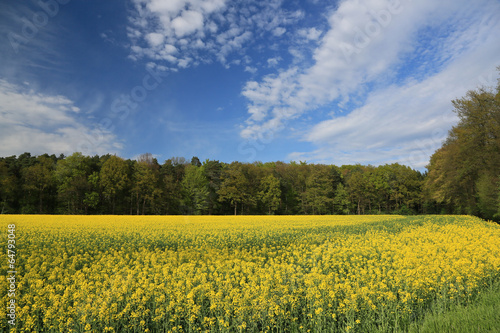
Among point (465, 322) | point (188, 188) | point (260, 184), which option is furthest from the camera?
point (260, 184)

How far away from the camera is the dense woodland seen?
3384 cm

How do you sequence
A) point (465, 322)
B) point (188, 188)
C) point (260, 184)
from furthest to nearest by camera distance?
1. point (260, 184)
2. point (188, 188)
3. point (465, 322)

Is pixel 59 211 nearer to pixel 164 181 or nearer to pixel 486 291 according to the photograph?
pixel 164 181

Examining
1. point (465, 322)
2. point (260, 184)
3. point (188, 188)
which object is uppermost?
point (260, 184)

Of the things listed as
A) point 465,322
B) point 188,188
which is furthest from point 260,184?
point 465,322

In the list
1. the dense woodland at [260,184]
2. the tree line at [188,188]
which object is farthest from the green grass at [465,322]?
the tree line at [188,188]

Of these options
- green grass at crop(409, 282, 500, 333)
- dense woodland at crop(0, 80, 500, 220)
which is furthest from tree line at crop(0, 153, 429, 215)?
green grass at crop(409, 282, 500, 333)

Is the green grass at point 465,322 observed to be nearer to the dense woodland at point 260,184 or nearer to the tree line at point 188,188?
the dense woodland at point 260,184

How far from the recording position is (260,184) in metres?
64.4

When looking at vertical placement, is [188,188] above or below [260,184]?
below

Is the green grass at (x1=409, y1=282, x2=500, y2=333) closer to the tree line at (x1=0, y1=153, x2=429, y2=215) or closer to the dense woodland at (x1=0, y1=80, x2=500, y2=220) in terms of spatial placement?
the dense woodland at (x1=0, y1=80, x2=500, y2=220)

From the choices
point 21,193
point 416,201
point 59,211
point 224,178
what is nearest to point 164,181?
point 224,178

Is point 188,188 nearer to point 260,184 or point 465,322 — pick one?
point 260,184

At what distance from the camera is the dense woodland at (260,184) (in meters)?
33.8
